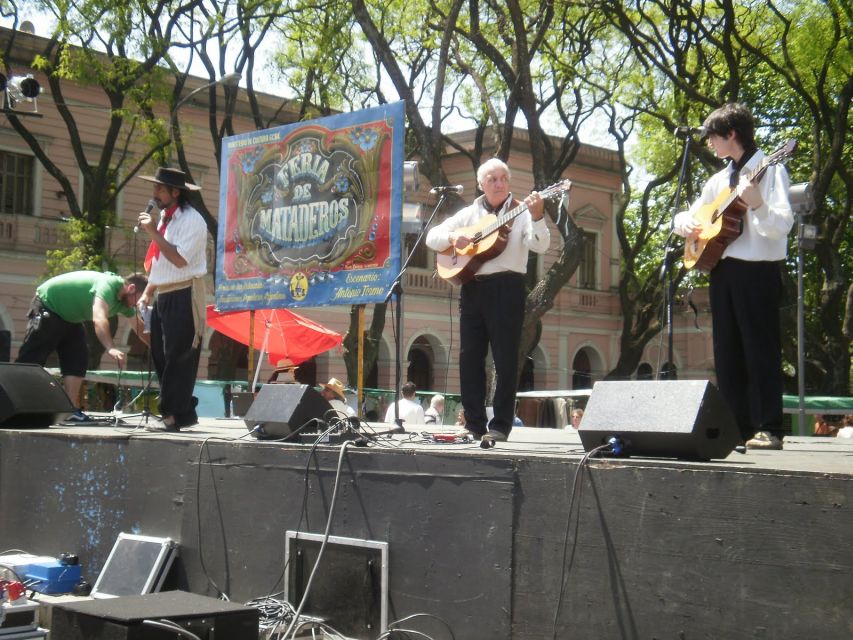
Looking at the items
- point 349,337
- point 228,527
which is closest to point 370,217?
point 228,527

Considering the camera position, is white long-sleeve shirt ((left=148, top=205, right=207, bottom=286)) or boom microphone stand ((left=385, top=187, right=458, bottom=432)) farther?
white long-sleeve shirt ((left=148, top=205, right=207, bottom=286))

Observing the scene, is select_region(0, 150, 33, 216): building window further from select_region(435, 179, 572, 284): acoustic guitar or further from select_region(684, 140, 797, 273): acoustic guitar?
select_region(684, 140, 797, 273): acoustic guitar

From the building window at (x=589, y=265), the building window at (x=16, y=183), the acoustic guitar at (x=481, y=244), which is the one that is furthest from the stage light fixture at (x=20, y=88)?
the building window at (x=589, y=265)

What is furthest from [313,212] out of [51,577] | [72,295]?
[51,577]

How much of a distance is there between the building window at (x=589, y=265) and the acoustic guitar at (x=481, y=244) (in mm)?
30883

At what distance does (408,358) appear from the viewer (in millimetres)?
31938

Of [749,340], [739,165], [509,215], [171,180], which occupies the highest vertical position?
[171,180]

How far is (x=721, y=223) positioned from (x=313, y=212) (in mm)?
3309

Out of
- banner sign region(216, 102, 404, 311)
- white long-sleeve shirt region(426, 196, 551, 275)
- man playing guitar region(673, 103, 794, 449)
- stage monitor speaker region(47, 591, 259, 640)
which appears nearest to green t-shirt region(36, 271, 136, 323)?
banner sign region(216, 102, 404, 311)

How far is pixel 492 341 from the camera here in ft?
18.9

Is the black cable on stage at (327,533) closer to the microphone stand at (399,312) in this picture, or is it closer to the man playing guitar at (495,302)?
the man playing guitar at (495,302)

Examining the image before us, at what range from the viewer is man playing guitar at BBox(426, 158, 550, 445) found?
221 inches

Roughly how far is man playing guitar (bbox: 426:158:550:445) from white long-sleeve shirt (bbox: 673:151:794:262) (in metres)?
0.94

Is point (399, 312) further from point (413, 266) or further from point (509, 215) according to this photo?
point (413, 266)
